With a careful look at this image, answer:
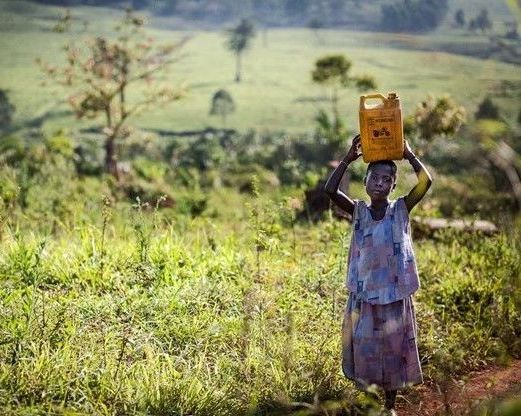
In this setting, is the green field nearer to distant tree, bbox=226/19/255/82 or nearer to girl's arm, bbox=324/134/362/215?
girl's arm, bbox=324/134/362/215

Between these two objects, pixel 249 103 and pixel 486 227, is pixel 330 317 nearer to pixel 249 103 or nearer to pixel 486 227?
pixel 486 227

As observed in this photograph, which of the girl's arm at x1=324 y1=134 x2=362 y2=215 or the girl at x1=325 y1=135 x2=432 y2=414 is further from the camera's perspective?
the girl's arm at x1=324 y1=134 x2=362 y2=215

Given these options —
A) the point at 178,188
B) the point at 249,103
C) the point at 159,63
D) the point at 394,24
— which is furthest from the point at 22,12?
the point at 178,188

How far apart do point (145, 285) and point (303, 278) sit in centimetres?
126

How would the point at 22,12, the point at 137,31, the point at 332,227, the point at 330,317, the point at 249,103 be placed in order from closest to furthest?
the point at 330,317, the point at 332,227, the point at 137,31, the point at 249,103, the point at 22,12

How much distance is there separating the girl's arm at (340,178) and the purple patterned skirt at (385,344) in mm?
501

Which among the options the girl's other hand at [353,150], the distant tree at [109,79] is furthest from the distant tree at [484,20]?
the girl's other hand at [353,150]

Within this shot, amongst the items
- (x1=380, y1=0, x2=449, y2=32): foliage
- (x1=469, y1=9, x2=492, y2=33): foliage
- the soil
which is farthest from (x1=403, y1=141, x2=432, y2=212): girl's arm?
(x1=380, y1=0, x2=449, y2=32): foliage

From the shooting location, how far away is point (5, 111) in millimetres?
28422

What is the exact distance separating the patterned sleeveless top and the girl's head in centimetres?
9

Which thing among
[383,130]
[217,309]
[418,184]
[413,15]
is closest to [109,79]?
[217,309]

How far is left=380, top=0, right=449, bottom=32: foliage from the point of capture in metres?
41.1

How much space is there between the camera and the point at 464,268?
6.14m

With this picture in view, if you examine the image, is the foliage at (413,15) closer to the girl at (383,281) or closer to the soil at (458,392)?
the soil at (458,392)
